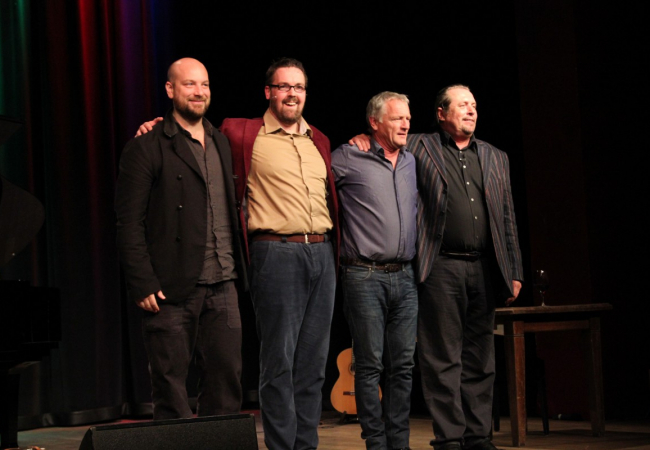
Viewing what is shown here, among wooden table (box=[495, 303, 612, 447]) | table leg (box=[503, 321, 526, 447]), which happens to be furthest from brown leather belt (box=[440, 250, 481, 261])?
table leg (box=[503, 321, 526, 447])

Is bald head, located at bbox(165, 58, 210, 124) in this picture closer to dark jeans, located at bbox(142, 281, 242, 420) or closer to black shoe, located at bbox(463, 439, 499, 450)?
dark jeans, located at bbox(142, 281, 242, 420)

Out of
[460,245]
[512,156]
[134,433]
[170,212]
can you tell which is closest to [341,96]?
[512,156]

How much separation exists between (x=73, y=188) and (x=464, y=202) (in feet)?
12.0

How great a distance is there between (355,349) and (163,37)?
14.3 ft

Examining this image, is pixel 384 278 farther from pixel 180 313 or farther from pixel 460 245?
pixel 180 313

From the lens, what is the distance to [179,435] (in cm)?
252

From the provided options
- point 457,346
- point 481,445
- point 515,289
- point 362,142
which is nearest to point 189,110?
point 362,142

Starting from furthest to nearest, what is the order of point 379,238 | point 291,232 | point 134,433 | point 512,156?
point 512,156, point 379,238, point 291,232, point 134,433

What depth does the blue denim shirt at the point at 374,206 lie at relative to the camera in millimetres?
3549

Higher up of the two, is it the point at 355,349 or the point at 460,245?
the point at 460,245

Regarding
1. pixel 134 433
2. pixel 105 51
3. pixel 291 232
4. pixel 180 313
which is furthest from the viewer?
pixel 105 51

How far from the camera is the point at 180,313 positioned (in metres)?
3.02

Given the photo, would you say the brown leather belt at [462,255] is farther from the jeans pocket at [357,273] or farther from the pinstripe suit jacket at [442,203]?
the jeans pocket at [357,273]

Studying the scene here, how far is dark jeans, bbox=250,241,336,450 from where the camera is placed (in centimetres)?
322
